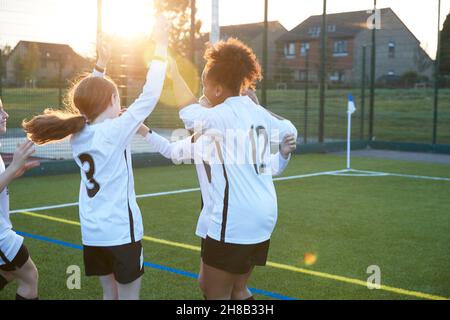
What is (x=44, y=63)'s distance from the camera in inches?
460

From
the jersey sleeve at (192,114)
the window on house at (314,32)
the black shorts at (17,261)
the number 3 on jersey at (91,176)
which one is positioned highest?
the window on house at (314,32)

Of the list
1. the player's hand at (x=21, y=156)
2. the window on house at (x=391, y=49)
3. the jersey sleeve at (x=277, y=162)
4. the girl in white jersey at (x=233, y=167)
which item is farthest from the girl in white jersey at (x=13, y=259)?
the window on house at (x=391, y=49)

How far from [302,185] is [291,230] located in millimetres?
3653

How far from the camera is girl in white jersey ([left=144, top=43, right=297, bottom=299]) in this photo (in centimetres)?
295

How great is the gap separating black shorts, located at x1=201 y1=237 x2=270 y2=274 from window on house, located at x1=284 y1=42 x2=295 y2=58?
1382 cm

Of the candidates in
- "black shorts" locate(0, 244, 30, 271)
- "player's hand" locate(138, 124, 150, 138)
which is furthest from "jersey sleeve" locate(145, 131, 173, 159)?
"black shorts" locate(0, 244, 30, 271)

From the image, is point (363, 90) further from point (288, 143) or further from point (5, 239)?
point (5, 239)

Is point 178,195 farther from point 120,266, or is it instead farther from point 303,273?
point 120,266

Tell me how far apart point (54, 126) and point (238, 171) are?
1.02 m

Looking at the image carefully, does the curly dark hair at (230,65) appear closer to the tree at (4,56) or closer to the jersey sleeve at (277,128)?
the jersey sleeve at (277,128)

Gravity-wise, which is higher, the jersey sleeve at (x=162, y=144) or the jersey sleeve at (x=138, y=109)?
the jersey sleeve at (x=138, y=109)

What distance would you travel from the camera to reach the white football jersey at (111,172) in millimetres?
3082

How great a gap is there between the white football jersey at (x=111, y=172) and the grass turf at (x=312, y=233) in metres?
1.61

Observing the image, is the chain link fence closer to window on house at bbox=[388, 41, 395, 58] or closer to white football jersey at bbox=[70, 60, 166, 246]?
window on house at bbox=[388, 41, 395, 58]
